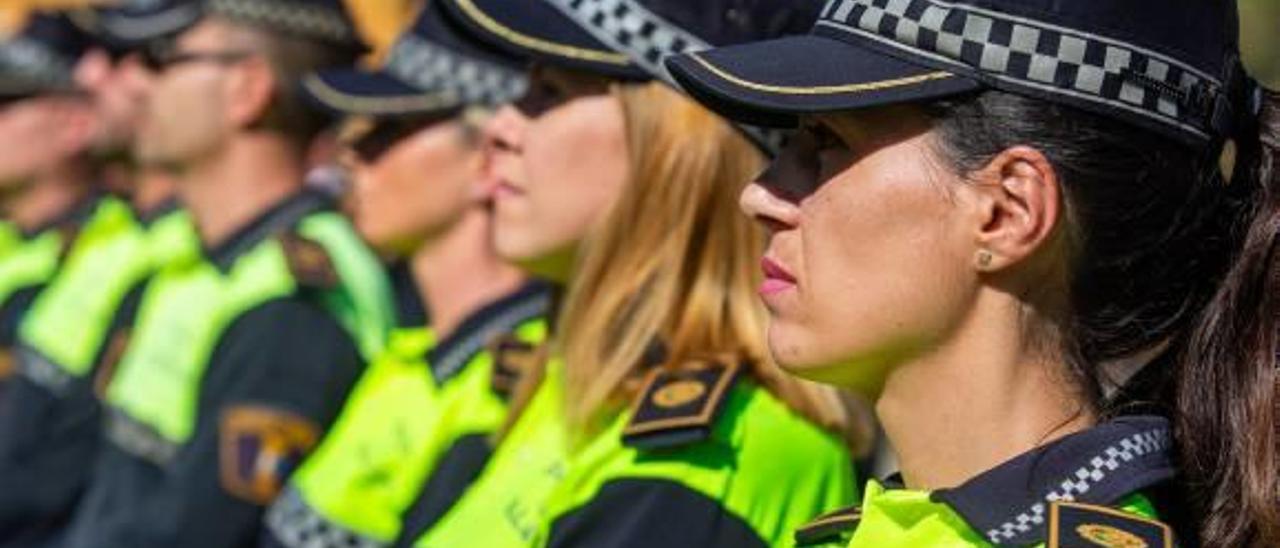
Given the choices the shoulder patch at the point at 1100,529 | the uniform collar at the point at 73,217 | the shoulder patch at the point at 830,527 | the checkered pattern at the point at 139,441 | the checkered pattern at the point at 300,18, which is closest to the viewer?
the shoulder patch at the point at 1100,529

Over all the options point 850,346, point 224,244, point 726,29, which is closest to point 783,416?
point 726,29

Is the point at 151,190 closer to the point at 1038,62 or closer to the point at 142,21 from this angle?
the point at 142,21

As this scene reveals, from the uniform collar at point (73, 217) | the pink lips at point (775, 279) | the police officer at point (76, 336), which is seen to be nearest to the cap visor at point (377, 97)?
the police officer at point (76, 336)

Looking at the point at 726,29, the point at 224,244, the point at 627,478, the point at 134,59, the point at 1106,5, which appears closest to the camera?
the point at 1106,5

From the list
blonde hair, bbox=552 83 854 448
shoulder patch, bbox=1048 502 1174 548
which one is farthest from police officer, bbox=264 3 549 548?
Answer: shoulder patch, bbox=1048 502 1174 548

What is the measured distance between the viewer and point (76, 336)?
7344 millimetres

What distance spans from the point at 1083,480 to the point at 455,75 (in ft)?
9.39

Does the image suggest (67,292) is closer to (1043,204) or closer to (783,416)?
(783,416)

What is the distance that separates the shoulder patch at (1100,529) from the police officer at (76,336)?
438 cm

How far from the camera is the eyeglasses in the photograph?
6395 millimetres

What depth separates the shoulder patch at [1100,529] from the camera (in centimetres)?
238

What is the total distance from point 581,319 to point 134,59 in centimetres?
405

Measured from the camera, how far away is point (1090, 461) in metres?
2.51

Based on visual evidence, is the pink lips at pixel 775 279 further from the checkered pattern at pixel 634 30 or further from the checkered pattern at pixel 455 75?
the checkered pattern at pixel 455 75
